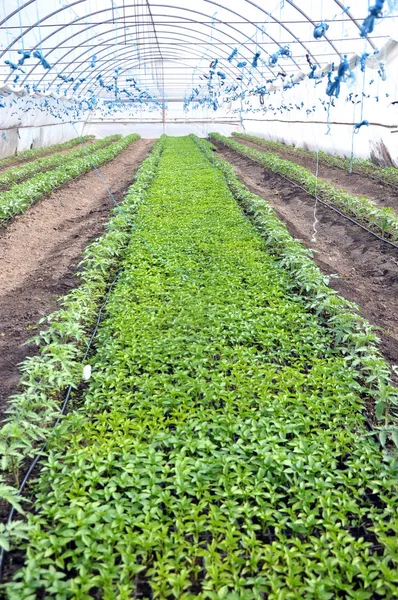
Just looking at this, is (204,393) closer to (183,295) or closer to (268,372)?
(268,372)

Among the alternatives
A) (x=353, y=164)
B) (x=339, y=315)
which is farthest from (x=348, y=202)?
(x=353, y=164)

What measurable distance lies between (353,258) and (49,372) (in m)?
6.03

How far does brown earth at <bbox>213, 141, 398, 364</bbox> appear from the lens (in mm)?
6445

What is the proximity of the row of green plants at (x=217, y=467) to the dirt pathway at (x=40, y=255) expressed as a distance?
0.96 metres

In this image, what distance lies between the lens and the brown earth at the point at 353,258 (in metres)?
6.45

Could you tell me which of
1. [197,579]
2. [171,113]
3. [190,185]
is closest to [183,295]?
[197,579]

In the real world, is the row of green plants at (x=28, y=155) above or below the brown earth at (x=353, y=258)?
above

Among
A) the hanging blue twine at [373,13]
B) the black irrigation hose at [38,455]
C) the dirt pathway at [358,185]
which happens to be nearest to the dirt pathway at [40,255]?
the black irrigation hose at [38,455]

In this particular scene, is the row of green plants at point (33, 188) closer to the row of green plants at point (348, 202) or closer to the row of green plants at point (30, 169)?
→ the row of green plants at point (30, 169)

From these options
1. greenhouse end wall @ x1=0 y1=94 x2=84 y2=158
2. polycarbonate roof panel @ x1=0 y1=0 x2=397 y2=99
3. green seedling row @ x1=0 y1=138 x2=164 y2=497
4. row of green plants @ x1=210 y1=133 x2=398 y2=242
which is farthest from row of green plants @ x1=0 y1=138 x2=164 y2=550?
greenhouse end wall @ x1=0 y1=94 x2=84 y2=158

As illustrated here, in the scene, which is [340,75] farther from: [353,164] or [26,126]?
[26,126]

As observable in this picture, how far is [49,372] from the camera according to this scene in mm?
4176

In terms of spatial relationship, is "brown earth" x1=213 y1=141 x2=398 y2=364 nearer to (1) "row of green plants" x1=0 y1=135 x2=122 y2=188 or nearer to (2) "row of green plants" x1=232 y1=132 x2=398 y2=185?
(2) "row of green plants" x1=232 y1=132 x2=398 y2=185

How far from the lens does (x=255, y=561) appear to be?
2758 mm
